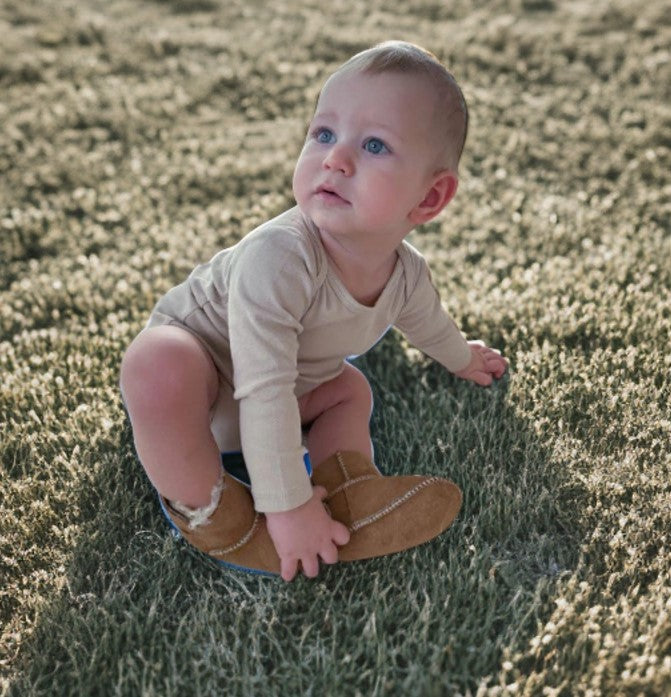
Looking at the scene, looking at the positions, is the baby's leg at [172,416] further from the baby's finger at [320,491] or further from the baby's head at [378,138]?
the baby's head at [378,138]

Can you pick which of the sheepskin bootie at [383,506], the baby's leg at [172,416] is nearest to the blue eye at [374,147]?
the baby's leg at [172,416]

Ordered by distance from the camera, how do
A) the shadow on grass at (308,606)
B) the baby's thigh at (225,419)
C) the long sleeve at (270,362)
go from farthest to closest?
1. the baby's thigh at (225,419)
2. the long sleeve at (270,362)
3. the shadow on grass at (308,606)

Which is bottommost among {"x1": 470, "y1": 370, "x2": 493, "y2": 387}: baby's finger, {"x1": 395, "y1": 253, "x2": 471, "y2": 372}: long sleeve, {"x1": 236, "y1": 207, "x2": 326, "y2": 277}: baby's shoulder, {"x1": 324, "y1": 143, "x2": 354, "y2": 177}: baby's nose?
{"x1": 470, "y1": 370, "x2": 493, "y2": 387}: baby's finger

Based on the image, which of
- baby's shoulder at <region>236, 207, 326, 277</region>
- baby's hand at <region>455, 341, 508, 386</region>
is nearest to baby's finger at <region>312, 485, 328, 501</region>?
baby's shoulder at <region>236, 207, 326, 277</region>

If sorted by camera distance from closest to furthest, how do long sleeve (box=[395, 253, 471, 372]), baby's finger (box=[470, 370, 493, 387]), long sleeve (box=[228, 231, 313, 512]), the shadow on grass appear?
the shadow on grass
long sleeve (box=[228, 231, 313, 512])
long sleeve (box=[395, 253, 471, 372])
baby's finger (box=[470, 370, 493, 387])

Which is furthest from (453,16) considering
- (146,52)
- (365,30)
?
(146,52)

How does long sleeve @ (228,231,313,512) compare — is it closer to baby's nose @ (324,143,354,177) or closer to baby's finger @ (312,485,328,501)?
baby's finger @ (312,485,328,501)

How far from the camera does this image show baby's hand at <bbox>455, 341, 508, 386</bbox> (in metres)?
3.04

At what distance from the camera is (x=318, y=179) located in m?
2.38

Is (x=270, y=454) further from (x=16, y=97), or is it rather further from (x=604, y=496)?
(x=16, y=97)

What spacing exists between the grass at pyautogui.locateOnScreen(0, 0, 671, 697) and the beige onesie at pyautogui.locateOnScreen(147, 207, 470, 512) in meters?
0.31

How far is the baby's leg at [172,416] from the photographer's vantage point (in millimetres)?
2312

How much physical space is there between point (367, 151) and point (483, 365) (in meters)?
0.99

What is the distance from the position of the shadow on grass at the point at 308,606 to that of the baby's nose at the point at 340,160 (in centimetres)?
90
